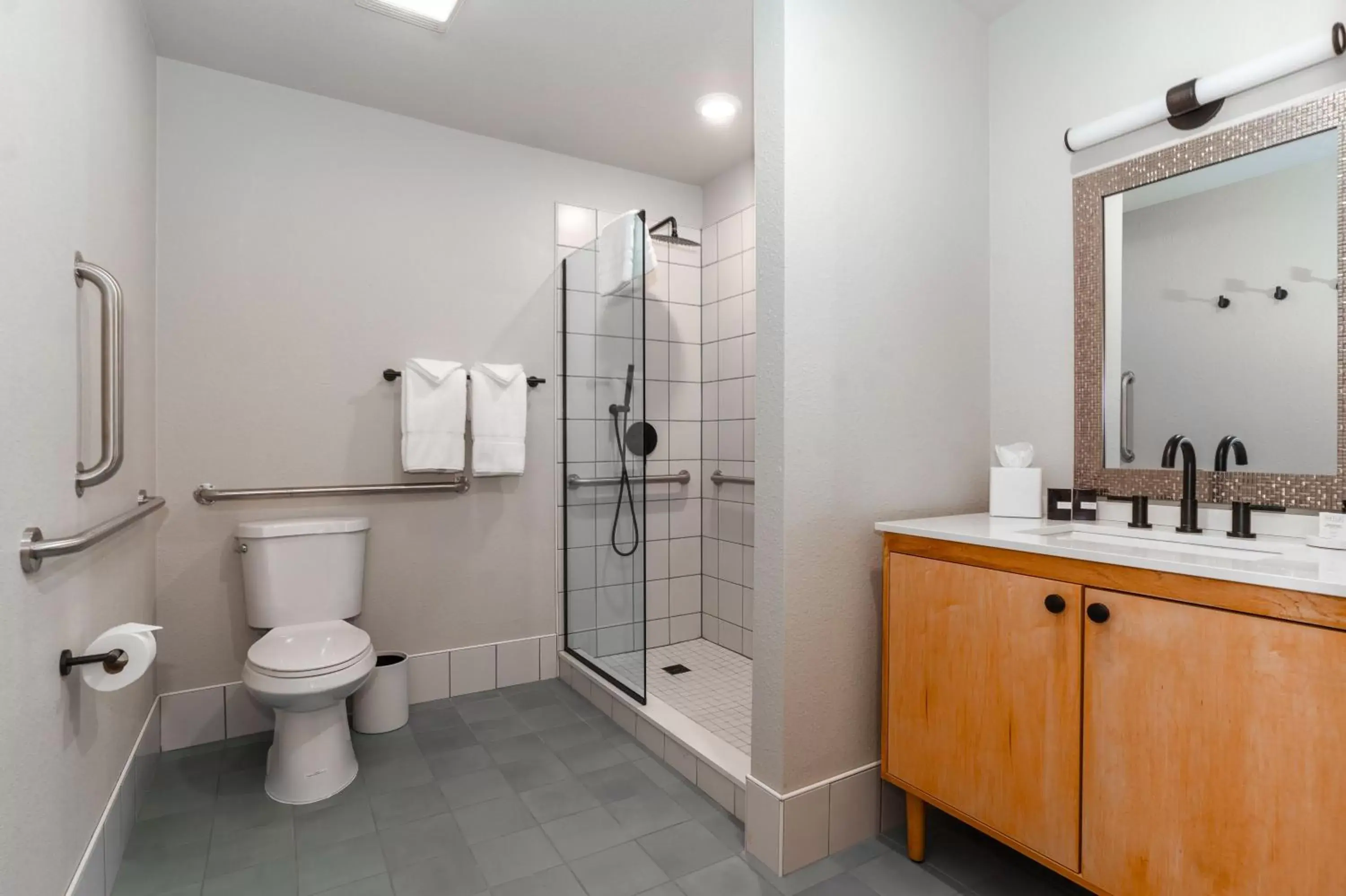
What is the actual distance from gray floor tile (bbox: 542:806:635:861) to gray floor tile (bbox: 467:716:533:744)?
23.2 inches

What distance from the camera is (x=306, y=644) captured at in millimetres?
2031

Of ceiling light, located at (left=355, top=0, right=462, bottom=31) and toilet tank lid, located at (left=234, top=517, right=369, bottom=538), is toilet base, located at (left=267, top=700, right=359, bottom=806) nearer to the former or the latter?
toilet tank lid, located at (left=234, top=517, right=369, bottom=538)

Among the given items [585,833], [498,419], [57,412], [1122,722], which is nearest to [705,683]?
[585,833]

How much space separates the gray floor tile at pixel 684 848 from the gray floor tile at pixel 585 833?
0.08 metres

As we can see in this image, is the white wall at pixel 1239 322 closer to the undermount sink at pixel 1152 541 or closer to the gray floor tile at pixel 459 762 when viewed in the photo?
the undermount sink at pixel 1152 541

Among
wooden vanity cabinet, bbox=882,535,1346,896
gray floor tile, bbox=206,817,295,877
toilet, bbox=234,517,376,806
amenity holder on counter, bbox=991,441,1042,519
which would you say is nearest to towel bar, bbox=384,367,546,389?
toilet, bbox=234,517,376,806

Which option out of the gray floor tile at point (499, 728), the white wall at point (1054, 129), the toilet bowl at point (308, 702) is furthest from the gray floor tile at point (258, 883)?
the white wall at point (1054, 129)

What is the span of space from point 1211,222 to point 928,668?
4.17ft

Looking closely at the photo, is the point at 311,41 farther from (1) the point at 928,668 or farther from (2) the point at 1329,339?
(2) the point at 1329,339

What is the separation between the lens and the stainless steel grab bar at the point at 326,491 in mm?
2301

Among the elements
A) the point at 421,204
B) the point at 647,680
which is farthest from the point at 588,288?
the point at 647,680

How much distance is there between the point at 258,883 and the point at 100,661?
2.27 feet

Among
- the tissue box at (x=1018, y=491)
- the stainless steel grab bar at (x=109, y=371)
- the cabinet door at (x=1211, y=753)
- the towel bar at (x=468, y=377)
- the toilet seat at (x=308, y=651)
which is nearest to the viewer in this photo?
the cabinet door at (x=1211, y=753)

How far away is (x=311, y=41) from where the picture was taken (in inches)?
84.3
